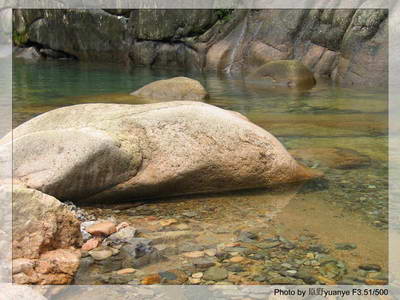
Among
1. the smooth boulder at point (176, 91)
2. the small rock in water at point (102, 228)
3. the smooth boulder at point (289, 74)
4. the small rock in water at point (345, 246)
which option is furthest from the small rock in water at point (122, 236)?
the smooth boulder at point (289, 74)

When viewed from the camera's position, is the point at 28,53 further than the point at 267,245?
Yes

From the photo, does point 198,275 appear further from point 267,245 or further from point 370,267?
point 370,267

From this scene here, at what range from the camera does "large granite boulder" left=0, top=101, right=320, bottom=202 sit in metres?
4.56

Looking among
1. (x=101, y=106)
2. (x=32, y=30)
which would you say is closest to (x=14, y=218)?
(x=101, y=106)

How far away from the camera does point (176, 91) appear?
40.4 ft

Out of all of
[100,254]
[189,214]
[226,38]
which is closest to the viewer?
[100,254]

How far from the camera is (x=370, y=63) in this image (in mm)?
14133

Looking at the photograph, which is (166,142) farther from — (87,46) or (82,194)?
(87,46)

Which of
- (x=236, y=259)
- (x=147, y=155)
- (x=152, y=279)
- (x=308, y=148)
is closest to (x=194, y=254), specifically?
(x=236, y=259)

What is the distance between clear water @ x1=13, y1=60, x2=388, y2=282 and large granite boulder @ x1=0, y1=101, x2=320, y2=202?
0.21 m

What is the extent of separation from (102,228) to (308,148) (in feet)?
11.7

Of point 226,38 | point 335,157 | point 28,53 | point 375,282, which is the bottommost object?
point 375,282

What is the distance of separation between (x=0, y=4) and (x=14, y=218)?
32.7m

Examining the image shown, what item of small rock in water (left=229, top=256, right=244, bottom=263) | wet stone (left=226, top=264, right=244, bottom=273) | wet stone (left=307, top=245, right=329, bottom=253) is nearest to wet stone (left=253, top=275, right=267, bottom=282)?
wet stone (left=226, top=264, right=244, bottom=273)
